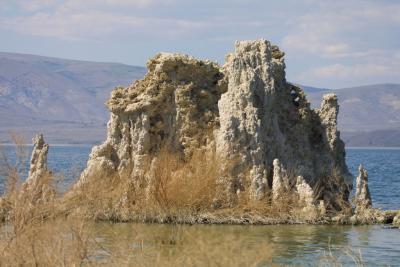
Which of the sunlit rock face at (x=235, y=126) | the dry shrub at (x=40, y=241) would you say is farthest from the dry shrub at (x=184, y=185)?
the dry shrub at (x=40, y=241)

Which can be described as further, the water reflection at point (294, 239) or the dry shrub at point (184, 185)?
the dry shrub at point (184, 185)

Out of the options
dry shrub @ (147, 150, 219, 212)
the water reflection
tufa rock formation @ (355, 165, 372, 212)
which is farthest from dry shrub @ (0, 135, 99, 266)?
tufa rock formation @ (355, 165, 372, 212)

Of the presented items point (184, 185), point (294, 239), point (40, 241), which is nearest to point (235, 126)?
point (184, 185)

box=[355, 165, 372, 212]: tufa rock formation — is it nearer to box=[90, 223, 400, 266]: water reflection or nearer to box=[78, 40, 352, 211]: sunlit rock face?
box=[78, 40, 352, 211]: sunlit rock face

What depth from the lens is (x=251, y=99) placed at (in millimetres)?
32625

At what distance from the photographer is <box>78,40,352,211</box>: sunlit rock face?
1262 inches

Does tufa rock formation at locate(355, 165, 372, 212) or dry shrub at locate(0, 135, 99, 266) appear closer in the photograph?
dry shrub at locate(0, 135, 99, 266)

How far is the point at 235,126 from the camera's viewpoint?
3225 cm

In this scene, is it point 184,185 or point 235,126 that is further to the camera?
point 235,126

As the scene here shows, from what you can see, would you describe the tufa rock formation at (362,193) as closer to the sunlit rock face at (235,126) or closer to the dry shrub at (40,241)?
the sunlit rock face at (235,126)

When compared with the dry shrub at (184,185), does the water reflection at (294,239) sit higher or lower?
lower

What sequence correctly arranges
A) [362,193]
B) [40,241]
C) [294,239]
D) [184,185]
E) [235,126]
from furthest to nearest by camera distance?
[362,193] < [235,126] < [184,185] < [294,239] < [40,241]

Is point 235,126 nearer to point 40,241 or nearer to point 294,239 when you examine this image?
point 294,239

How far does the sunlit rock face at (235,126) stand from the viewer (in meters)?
32.1
